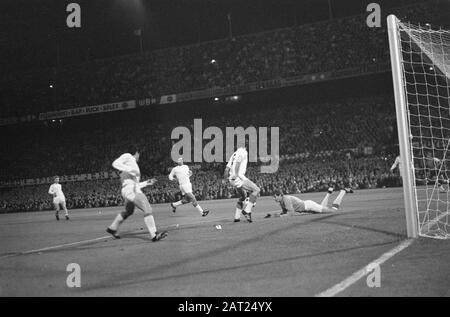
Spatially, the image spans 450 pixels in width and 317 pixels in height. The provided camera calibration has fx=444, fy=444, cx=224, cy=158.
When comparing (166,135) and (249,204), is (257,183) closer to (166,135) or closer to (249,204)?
(166,135)

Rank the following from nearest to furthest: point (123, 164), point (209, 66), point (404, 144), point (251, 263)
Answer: point (251, 263)
point (404, 144)
point (123, 164)
point (209, 66)

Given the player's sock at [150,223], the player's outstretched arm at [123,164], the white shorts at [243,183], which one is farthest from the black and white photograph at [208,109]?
the player's outstretched arm at [123,164]

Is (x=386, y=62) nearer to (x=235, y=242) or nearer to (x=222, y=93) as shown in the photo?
(x=222, y=93)

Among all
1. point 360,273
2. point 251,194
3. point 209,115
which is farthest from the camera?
point 209,115

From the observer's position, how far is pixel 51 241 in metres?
10.4

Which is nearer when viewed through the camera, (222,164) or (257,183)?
(257,183)

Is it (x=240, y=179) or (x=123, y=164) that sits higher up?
(x=123, y=164)

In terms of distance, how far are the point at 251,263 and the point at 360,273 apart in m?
1.44

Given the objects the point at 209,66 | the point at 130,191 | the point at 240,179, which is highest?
the point at 209,66

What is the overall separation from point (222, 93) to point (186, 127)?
15.0 ft

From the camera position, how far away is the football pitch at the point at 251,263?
14.7 feet

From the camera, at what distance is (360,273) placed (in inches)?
192

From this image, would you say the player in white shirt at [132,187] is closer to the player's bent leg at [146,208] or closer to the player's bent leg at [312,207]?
the player's bent leg at [146,208]

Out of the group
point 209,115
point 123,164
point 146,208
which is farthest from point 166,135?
point 146,208
